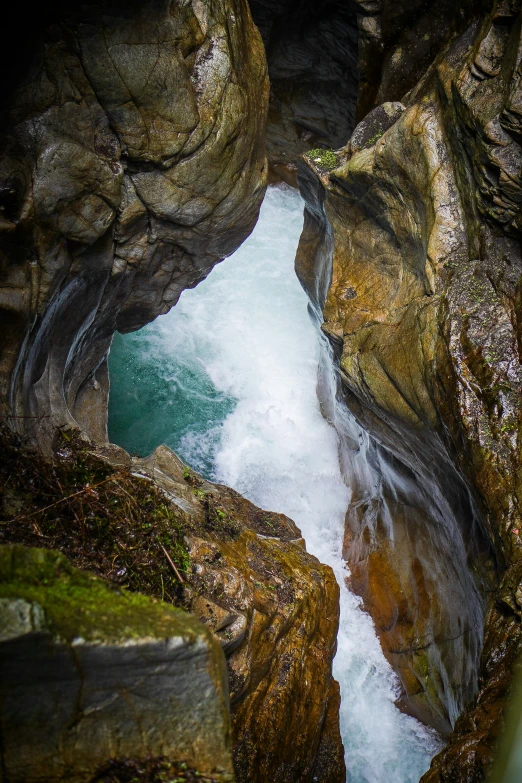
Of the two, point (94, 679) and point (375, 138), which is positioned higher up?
point (375, 138)

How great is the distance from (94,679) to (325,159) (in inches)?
356

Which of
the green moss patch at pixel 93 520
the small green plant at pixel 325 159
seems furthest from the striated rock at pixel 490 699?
the small green plant at pixel 325 159

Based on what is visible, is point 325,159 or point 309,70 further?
point 309,70

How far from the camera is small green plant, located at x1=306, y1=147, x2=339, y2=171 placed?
372 inches

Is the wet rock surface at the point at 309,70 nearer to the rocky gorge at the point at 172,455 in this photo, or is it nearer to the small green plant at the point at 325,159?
the rocky gorge at the point at 172,455

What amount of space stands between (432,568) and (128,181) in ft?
25.1

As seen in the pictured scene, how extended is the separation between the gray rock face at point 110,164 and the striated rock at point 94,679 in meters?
3.85

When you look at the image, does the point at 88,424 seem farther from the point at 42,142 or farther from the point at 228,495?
the point at 42,142

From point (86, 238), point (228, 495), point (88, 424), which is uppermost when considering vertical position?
point (86, 238)

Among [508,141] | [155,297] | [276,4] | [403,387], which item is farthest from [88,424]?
[276,4]

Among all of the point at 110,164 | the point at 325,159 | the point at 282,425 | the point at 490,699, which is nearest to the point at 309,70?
the point at 325,159

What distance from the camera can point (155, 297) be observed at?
10.4 meters

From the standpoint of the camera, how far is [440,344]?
645cm

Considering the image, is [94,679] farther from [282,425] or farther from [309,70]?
[309,70]
